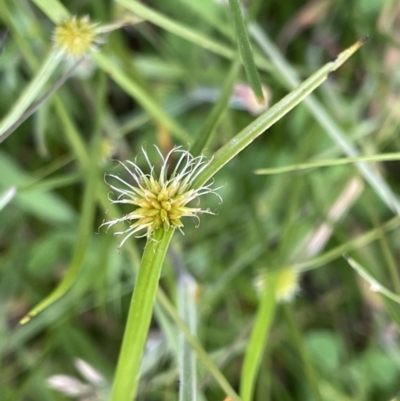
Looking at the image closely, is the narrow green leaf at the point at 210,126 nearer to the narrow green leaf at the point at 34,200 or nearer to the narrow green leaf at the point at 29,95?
the narrow green leaf at the point at 29,95

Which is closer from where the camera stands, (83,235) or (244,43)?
(244,43)

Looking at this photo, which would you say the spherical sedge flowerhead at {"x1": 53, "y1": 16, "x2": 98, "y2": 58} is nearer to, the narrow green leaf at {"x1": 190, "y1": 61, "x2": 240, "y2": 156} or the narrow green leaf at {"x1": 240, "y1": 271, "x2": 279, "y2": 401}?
the narrow green leaf at {"x1": 190, "y1": 61, "x2": 240, "y2": 156}

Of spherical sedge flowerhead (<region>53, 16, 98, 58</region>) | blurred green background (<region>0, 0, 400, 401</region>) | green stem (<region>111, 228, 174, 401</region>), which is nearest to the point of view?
green stem (<region>111, 228, 174, 401</region>)

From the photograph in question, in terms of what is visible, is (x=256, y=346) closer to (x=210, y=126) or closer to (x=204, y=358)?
(x=204, y=358)

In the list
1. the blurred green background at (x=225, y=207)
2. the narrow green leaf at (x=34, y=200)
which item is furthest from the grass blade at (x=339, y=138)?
the narrow green leaf at (x=34, y=200)

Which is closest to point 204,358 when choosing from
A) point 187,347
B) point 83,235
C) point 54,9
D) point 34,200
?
point 187,347

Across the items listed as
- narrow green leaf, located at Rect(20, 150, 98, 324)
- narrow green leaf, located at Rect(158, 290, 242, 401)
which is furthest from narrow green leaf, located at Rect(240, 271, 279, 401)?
narrow green leaf, located at Rect(20, 150, 98, 324)
